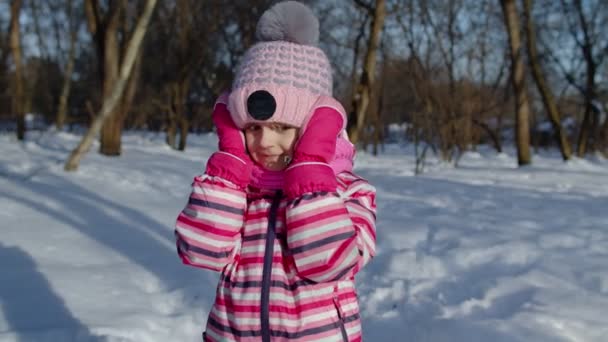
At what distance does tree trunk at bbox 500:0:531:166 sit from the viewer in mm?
9609

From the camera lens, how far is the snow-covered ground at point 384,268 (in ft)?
7.80

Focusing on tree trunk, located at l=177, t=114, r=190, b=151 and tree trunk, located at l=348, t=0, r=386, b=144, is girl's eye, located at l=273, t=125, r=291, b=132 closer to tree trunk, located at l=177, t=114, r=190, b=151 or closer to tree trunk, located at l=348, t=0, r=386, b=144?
tree trunk, located at l=348, t=0, r=386, b=144

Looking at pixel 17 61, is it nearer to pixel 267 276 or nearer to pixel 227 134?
pixel 227 134

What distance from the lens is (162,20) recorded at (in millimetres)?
13875

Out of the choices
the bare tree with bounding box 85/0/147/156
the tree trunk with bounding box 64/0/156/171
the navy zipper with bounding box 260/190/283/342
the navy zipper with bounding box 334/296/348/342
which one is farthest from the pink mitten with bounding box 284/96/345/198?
the bare tree with bounding box 85/0/147/156

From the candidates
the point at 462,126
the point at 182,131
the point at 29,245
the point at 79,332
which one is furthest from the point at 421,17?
the point at 79,332

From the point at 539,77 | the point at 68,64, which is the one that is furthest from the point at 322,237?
the point at 68,64

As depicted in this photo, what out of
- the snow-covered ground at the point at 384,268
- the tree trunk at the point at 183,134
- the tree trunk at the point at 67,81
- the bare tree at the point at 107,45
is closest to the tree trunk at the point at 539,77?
the snow-covered ground at the point at 384,268

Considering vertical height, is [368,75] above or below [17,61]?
below

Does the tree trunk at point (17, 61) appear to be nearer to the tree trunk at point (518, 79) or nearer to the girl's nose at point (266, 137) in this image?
the tree trunk at point (518, 79)

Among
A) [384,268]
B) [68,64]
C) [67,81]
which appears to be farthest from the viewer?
[68,64]

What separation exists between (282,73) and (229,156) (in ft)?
0.81

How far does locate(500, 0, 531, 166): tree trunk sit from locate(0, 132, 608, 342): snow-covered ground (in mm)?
4029

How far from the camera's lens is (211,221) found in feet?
4.23
